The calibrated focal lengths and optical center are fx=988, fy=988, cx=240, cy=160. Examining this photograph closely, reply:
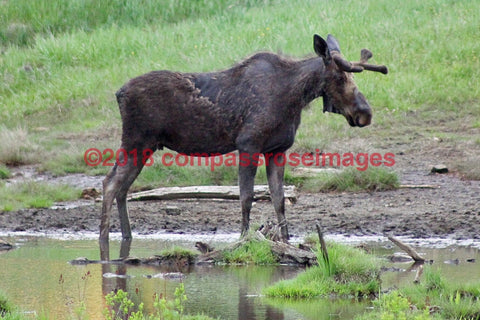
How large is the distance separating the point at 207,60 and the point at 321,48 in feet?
39.6

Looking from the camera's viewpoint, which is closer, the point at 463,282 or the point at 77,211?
the point at 463,282

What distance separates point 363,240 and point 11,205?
223 inches

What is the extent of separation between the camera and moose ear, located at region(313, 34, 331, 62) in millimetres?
10734

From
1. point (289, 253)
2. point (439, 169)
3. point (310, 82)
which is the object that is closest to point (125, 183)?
point (310, 82)

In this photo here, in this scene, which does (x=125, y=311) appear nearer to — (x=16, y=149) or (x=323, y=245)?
(x=323, y=245)

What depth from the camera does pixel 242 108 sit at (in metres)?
11.1

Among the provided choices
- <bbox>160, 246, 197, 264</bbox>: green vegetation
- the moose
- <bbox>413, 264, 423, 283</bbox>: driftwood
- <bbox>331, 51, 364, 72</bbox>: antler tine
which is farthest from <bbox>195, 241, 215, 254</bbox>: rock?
<bbox>331, 51, 364, 72</bbox>: antler tine

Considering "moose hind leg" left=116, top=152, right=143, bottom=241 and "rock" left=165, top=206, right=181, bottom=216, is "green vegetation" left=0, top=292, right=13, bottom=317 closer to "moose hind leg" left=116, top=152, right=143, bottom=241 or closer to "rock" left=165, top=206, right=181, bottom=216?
"moose hind leg" left=116, top=152, right=143, bottom=241

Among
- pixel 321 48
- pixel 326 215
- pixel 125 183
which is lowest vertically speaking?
pixel 326 215

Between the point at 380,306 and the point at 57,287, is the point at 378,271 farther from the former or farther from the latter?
the point at 57,287

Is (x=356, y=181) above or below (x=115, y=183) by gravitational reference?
below

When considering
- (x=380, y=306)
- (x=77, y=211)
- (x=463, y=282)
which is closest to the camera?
(x=380, y=306)

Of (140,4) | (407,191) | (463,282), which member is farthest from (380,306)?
(140,4)

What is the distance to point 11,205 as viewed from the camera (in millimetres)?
14555
